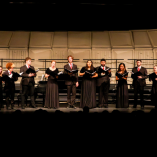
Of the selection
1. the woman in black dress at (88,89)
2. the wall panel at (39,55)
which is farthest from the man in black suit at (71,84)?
the wall panel at (39,55)

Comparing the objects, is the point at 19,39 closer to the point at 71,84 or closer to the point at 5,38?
the point at 5,38

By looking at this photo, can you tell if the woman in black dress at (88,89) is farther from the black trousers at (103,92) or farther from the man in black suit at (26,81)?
the man in black suit at (26,81)

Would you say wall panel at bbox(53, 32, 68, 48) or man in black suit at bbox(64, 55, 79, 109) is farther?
wall panel at bbox(53, 32, 68, 48)

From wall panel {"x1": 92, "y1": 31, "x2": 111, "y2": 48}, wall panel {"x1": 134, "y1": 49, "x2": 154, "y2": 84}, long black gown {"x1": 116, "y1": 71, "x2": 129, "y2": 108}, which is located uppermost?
wall panel {"x1": 92, "y1": 31, "x2": 111, "y2": 48}

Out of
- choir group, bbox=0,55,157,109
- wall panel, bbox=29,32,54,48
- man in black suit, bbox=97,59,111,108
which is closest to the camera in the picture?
choir group, bbox=0,55,157,109

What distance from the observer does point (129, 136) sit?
5.64 ft

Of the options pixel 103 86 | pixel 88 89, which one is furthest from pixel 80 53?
pixel 88 89

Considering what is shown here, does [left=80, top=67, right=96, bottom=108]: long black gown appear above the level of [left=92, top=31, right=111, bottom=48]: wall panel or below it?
below

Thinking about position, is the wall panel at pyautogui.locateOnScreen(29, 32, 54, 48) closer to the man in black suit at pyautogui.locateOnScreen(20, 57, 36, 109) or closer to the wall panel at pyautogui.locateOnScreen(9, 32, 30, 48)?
the wall panel at pyautogui.locateOnScreen(9, 32, 30, 48)

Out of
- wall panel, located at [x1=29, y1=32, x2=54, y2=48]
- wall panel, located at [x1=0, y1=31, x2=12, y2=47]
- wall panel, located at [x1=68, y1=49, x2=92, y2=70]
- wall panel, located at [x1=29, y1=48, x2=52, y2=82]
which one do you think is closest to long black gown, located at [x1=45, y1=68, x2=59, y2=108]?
wall panel, located at [x1=29, y1=48, x2=52, y2=82]
